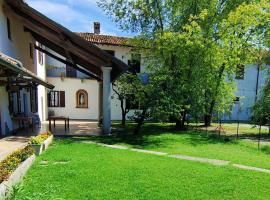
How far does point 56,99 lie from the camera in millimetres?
24750

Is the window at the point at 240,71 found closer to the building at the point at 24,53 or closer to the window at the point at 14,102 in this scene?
the building at the point at 24,53

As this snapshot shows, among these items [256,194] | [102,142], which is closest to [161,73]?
[102,142]

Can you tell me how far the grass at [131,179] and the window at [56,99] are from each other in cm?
1542

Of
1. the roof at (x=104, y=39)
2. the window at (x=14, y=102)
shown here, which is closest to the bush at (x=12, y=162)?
the window at (x=14, y=102)

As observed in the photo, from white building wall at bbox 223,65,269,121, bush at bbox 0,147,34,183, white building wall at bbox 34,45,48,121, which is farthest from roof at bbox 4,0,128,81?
white building wall at bbox 223,65,269,121

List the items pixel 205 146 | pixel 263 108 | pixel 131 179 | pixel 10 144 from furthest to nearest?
pixel 263 108 < pixel 205 146 < pixel 10 144 < pixel 131 179

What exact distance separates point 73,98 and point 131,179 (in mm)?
18644

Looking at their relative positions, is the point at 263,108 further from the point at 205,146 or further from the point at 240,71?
the point at 205,146

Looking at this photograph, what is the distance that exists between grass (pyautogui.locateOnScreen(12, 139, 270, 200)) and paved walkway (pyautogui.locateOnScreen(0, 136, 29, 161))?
1.06 m

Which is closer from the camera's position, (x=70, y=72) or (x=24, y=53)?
(x=24, y=53)

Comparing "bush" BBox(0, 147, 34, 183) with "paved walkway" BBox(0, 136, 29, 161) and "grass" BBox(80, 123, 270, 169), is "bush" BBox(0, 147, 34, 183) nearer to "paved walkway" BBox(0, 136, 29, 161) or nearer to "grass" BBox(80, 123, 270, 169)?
"paved walkway" BBox(0, 136, 29, 161)

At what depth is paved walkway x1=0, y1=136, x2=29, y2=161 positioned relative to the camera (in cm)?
920

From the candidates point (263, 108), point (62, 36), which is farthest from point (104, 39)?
point (263, 108)

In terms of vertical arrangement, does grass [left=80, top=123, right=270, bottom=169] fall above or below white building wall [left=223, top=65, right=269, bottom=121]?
below
